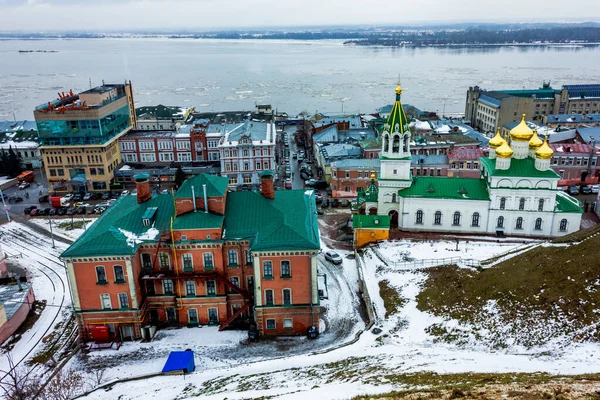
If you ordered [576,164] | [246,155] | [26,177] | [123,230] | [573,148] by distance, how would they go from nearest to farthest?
1. [123,230]
2. [576,164]
3. [573,148]
4. [246,155]
5. [26,177]

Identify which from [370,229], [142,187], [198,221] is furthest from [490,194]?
[142,187]

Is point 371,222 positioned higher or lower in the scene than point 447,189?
lower

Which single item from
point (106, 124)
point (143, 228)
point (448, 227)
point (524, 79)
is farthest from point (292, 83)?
point (143, 228)

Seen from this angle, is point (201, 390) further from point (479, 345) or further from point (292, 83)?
point (292, 83)

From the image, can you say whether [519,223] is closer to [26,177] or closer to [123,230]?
[123,230]

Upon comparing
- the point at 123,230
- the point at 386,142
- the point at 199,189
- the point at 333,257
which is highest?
the point at 199,189

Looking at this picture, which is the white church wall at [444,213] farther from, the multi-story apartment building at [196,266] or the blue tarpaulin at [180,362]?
the blue tarpaulin at [180,362]

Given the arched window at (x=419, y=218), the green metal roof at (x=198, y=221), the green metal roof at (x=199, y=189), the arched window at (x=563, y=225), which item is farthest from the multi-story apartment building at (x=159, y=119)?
the arched window at (x=563, y=225)
